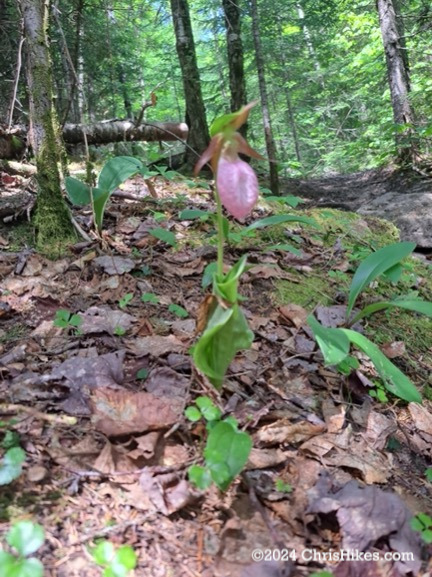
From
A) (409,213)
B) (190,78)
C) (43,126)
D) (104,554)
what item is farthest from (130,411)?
(190,78)

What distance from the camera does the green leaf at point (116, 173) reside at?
2.48 meters

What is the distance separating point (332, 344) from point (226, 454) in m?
0.63

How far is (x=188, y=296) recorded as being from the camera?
2246mm

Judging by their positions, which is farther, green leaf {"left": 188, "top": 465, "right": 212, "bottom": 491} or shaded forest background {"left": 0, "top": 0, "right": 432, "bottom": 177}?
shaded forest background {"left": 0, "top": 0, "right": 432, "bottom": 177}

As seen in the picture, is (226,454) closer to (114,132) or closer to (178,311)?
(178,311)

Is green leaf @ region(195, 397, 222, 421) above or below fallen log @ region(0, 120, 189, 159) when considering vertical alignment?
below

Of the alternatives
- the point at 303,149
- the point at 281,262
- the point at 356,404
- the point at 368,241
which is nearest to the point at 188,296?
the point at 281,262

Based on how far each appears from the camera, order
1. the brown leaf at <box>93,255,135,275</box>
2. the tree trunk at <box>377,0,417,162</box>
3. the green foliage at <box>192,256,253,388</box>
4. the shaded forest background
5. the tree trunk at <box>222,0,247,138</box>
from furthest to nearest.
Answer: the tree trunk at <box>377,0,417,162</box> < the tree trunk at <box>222,0,247,138</box> < the shaded forest background < the brown leaf at <box>93,255,135,275</box> < the green foliage at <box>192,256,253,388</box>

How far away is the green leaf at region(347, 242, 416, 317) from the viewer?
81.7 inches

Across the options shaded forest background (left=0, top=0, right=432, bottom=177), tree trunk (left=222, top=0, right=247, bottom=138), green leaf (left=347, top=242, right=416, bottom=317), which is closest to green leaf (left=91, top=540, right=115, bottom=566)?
green leaf (left=347, top=242, right=416, bottom=317)

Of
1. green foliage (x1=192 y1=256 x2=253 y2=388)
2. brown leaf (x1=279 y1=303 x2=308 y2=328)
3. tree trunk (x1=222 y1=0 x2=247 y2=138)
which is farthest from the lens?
tree trunk (x1=222 y1=0 x2=247 y2=138)

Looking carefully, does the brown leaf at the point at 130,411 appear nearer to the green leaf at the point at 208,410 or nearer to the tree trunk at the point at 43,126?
the green leaf at the point at 208,410

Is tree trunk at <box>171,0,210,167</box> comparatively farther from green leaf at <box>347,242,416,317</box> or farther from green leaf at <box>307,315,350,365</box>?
green leaf at <box>307,315,350,365</box>

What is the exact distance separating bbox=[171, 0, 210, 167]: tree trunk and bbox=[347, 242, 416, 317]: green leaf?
3.93m
